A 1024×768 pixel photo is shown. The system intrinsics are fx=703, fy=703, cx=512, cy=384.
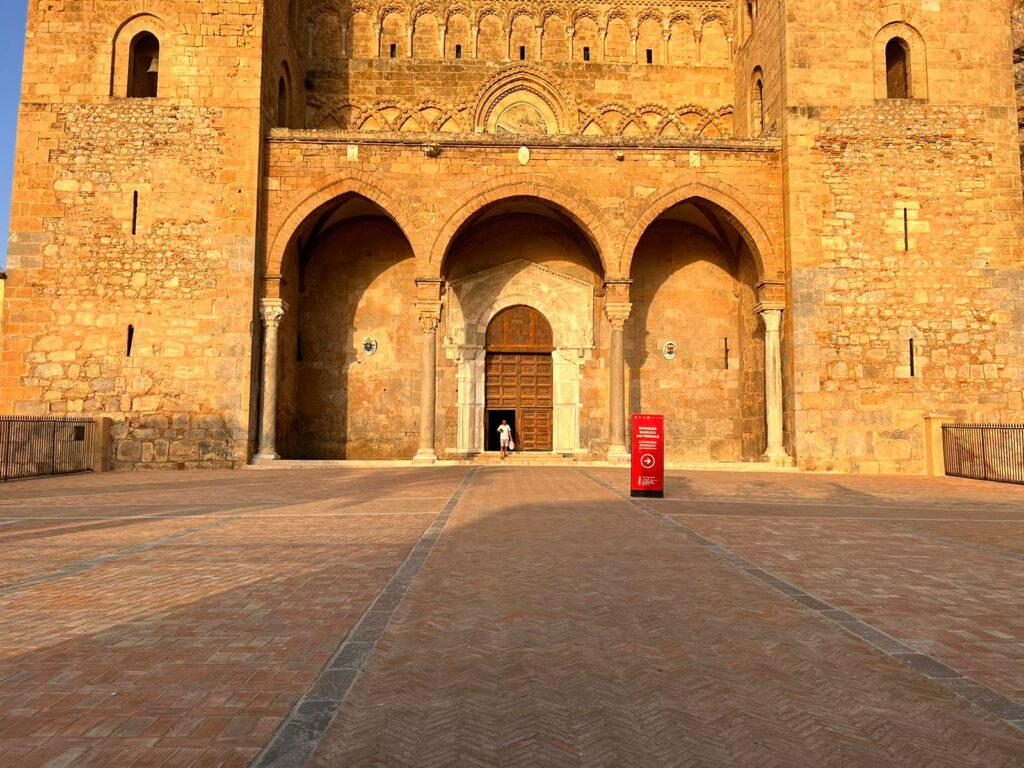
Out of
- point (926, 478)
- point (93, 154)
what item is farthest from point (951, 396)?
point (93, 154)

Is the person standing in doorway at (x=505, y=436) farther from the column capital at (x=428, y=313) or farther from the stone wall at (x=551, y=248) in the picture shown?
the column capital at (x=428, y=313)

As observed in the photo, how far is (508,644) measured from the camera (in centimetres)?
340

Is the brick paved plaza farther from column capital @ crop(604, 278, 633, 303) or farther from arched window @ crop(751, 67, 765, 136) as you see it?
arched window @ crop(751, 67, 765, 136)

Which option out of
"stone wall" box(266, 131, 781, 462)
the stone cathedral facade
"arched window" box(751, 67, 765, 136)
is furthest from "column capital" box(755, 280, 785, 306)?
"arched window" box(751, 67, 765, 136)

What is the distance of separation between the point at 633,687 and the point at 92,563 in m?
4.26

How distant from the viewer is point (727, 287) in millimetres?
19531

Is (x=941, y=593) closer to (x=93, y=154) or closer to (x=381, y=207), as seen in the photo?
(x=381, y=207)

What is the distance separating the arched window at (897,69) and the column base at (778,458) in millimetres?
9101

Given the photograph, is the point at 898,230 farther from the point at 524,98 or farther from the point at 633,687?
the point at 633,687

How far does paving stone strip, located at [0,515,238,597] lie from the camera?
178 inches

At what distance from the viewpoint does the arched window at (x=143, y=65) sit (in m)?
16.5

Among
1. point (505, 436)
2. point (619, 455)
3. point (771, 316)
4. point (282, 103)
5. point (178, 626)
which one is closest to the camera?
point (178, 626)

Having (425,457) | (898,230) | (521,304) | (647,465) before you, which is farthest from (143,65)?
(898,230)

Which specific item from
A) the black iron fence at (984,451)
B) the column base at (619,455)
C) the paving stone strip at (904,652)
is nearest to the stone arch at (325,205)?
the column base at (619,455)
